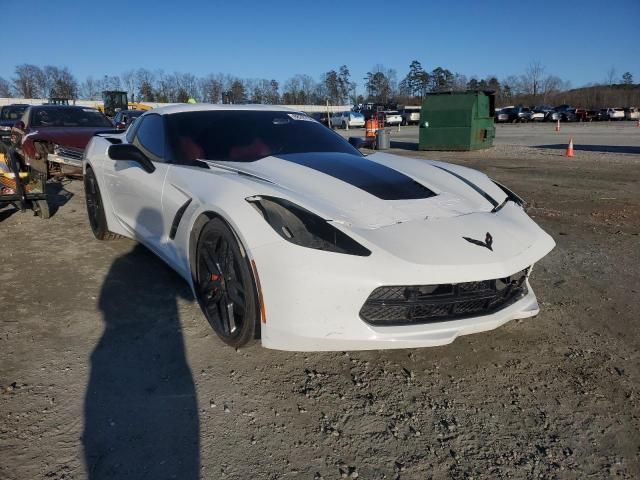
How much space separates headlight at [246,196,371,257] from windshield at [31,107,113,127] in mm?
7666

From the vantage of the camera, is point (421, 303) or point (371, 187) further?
point (371, 187)

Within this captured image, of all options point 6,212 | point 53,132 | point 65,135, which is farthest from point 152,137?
point 53,132

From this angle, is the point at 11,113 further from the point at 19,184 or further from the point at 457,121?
the point at 457,121

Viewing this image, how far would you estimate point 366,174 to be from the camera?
317 centimetres

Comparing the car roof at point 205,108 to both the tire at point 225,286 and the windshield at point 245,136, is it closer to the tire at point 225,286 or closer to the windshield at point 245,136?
the windshield at point 245,136

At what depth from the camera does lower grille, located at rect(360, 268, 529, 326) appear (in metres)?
2.30

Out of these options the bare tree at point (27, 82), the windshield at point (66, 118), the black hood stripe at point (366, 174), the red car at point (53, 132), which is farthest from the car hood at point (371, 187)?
the bare tree at point (27, 82)

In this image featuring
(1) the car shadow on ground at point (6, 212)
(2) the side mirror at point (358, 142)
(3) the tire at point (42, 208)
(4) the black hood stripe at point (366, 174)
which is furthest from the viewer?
(1) the car shadow on ground at point (6, 212)

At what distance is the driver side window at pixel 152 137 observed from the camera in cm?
367

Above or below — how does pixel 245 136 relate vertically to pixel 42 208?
above

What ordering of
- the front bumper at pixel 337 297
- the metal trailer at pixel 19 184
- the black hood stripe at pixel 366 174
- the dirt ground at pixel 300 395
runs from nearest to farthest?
the dirt ground at pixel 300 395, the front bumper at pixel 337 297, the black hood stripe at pixel 366 174, the metal trailer at pixel 19 184

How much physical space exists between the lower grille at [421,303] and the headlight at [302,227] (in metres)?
0.25

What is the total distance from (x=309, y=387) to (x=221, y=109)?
8.29 ft

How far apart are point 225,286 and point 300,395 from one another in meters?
0.77
